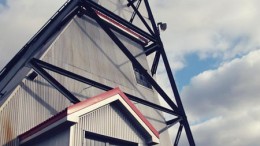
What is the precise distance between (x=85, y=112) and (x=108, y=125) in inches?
45.4

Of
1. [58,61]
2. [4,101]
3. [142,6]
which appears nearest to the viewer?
[4,101]

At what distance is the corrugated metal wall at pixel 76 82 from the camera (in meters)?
14.5

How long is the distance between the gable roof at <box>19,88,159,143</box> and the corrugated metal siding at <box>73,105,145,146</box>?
244mm

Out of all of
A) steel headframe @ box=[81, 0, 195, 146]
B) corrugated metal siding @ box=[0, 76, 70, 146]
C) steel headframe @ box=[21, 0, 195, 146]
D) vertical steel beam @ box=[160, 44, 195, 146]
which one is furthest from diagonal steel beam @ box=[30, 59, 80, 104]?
vertical steel beam @ box=[160, 44, 195, 146]

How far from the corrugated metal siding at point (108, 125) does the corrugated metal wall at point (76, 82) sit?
3.31m

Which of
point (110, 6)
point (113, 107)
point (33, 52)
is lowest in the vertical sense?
point (113, 107)

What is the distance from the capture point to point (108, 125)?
42.6 feet

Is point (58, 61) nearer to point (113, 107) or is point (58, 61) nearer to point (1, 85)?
point (1, 85)

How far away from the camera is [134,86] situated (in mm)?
21906

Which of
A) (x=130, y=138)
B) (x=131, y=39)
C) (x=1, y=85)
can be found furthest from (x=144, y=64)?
(x=130, y=138)

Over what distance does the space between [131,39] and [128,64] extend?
2782 millimetres

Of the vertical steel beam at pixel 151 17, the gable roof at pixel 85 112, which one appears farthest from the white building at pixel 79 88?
the vertical steel beam at pixel 151 17

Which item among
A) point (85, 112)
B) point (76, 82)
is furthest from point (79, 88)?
point (85, 112)

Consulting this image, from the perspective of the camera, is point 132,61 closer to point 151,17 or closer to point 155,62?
point 155,62
